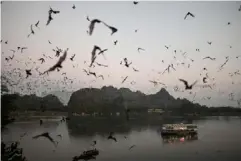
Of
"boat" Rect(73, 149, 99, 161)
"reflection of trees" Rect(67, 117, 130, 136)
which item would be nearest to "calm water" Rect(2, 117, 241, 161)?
"reflection of trees" Rect(67, 117, 130, 136)

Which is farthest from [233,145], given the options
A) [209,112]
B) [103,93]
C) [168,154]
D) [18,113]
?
[18,113]

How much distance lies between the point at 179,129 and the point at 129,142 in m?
1.41

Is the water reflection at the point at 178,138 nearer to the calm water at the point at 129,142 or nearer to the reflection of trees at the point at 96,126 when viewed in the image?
the calm water at the point at 129,142

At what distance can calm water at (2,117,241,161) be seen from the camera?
189 inches

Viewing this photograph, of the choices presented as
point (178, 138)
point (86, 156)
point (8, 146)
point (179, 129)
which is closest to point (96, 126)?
point (86, 156)

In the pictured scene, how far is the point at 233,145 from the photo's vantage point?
525 cm

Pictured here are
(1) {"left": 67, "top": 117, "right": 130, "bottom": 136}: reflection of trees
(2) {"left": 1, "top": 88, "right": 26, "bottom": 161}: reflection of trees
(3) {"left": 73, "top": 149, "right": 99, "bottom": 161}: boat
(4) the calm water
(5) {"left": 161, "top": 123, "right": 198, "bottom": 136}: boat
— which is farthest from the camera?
(5) {"left": 161, "top": 123, "right": 198, "bottom": 136}: boat

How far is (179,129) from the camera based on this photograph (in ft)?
21.8

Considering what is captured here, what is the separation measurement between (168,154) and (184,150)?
38 cm

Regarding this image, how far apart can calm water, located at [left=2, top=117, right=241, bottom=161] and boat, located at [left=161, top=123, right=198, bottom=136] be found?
15 cm

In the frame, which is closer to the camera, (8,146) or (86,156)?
(8,146)

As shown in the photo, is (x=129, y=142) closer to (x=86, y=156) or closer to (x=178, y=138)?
(x=86, y=156)

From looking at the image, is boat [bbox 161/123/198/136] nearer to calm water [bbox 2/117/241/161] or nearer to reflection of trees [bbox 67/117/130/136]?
calm water [bbox 2/117/241/161]

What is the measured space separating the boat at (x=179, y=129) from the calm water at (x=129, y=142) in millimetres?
150
